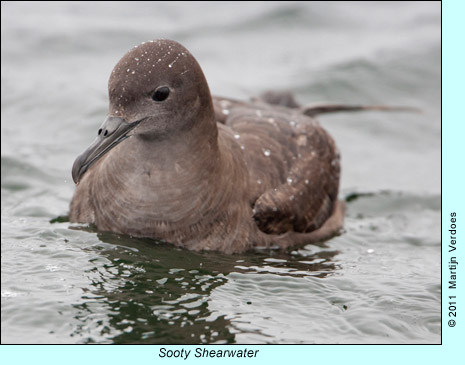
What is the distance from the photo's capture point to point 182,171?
6.70 m

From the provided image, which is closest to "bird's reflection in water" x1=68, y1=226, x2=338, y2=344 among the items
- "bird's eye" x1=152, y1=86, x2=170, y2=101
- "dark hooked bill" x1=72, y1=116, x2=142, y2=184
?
"dark hooked bill" x1=72, y1=116, x2=142, y2=184

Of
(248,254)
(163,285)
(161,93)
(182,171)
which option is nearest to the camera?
(163,285)

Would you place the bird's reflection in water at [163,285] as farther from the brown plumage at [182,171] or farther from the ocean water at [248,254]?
Result: the brown plumage at [182,171]

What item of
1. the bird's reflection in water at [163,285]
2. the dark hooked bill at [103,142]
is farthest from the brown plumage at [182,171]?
the bird's reflection in water at [163,285]

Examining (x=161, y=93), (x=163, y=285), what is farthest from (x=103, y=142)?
(x=163, y=285)

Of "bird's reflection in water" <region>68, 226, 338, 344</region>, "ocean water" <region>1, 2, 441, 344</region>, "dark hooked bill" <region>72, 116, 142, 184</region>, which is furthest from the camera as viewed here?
"dark hooked bill" <region>72, 116, 142, 184</region>

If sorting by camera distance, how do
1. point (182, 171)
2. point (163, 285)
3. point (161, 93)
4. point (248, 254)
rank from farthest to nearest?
1. point (248, 254)
2. point (182, 171)
3. point (161, 93)
4. point (163, 285)

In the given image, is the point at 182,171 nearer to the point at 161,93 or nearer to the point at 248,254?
the point at 161,93

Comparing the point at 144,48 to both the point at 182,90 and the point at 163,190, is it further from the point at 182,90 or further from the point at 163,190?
the point at 163,190

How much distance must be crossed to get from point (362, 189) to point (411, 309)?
372 cm

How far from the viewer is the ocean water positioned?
5.70 m

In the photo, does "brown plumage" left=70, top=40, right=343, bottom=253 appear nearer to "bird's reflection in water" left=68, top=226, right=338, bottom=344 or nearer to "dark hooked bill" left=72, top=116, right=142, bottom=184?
"dark hooked bill" left=72, top=116, right=142, bottom=184

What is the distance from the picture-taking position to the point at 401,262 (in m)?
7.46

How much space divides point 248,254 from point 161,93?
1501 mm
